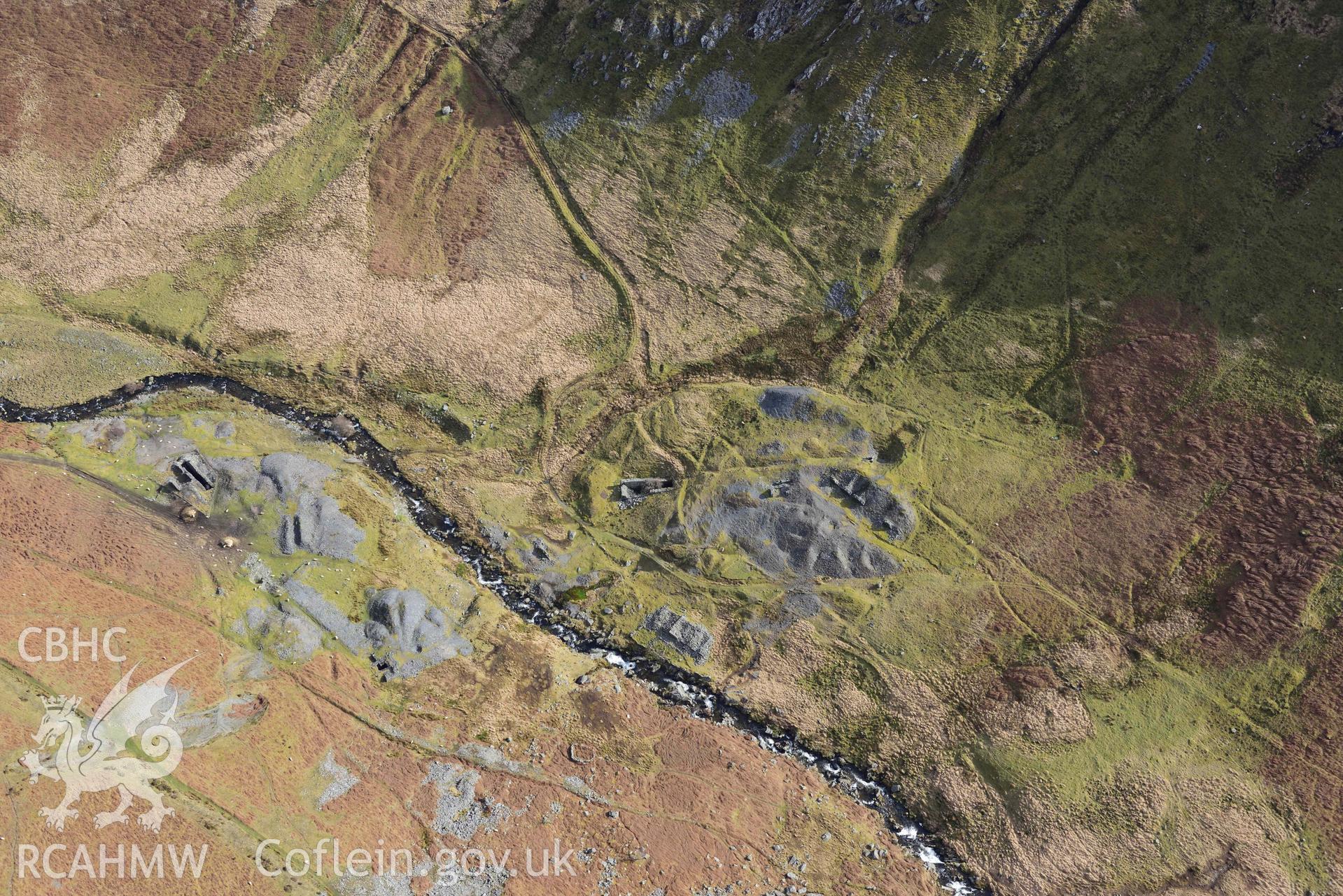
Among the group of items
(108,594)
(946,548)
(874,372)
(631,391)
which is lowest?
(108,594)

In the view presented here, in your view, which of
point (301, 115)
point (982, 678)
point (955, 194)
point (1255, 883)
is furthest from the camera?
point (301, 115)

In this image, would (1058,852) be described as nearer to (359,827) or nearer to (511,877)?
(511,877)

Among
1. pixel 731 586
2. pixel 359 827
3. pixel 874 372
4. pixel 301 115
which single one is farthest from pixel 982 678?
pixel 301 115

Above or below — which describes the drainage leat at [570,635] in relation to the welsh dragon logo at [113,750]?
above

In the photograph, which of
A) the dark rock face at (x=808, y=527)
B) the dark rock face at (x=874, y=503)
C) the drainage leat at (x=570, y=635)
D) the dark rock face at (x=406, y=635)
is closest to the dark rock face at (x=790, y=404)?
the dark rock face at (x=808, y=527)

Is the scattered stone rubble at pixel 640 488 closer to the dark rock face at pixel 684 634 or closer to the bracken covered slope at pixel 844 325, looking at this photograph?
the bracken covered slope at pixel 844 325

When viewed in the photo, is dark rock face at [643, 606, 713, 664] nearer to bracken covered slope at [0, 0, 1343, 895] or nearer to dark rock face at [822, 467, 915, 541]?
bracken covered slope at [0, 0, 1343, 895]
